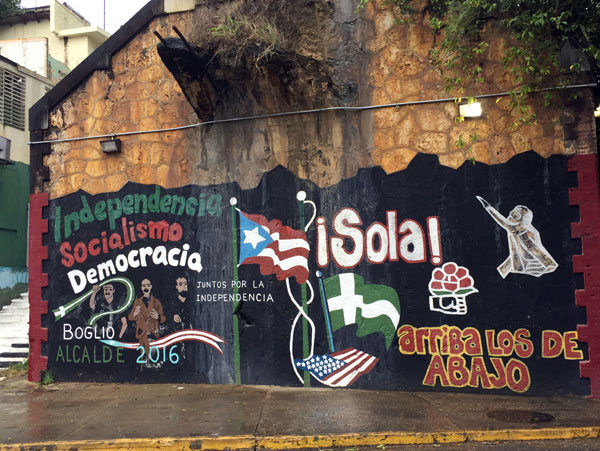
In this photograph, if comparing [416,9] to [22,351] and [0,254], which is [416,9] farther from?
[0,254]

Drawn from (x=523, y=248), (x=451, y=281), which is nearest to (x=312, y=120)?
(x=451, y=281)

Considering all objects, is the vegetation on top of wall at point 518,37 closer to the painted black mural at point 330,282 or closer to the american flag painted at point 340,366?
the painted black mural at point 330,282

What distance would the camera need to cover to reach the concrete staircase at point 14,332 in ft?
34.9

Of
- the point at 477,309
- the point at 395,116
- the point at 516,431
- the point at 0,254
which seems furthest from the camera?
the point at 0,254

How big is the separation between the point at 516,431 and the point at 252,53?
5.88 m

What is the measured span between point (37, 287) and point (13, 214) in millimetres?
6326

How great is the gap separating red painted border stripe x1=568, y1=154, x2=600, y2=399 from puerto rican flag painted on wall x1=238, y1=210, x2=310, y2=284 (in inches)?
150

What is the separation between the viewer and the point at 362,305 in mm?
8016

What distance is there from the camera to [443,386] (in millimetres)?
7637

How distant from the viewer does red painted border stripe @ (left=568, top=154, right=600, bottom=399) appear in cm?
718

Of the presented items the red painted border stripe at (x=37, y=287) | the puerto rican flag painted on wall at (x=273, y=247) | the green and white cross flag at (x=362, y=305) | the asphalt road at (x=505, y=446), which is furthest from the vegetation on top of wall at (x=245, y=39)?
the asphalt road at (x=505, y=446)

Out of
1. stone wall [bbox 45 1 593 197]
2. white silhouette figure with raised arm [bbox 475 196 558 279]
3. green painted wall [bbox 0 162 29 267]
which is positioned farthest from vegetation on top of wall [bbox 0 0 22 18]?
white silhouette figure with raised arm [bbox 475 196 558 279]

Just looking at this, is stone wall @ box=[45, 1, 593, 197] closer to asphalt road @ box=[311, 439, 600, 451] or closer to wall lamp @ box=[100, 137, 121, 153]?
wall lamp @ box=[100, 137, 121, 153]

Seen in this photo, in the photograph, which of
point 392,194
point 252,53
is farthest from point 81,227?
point 392,194
